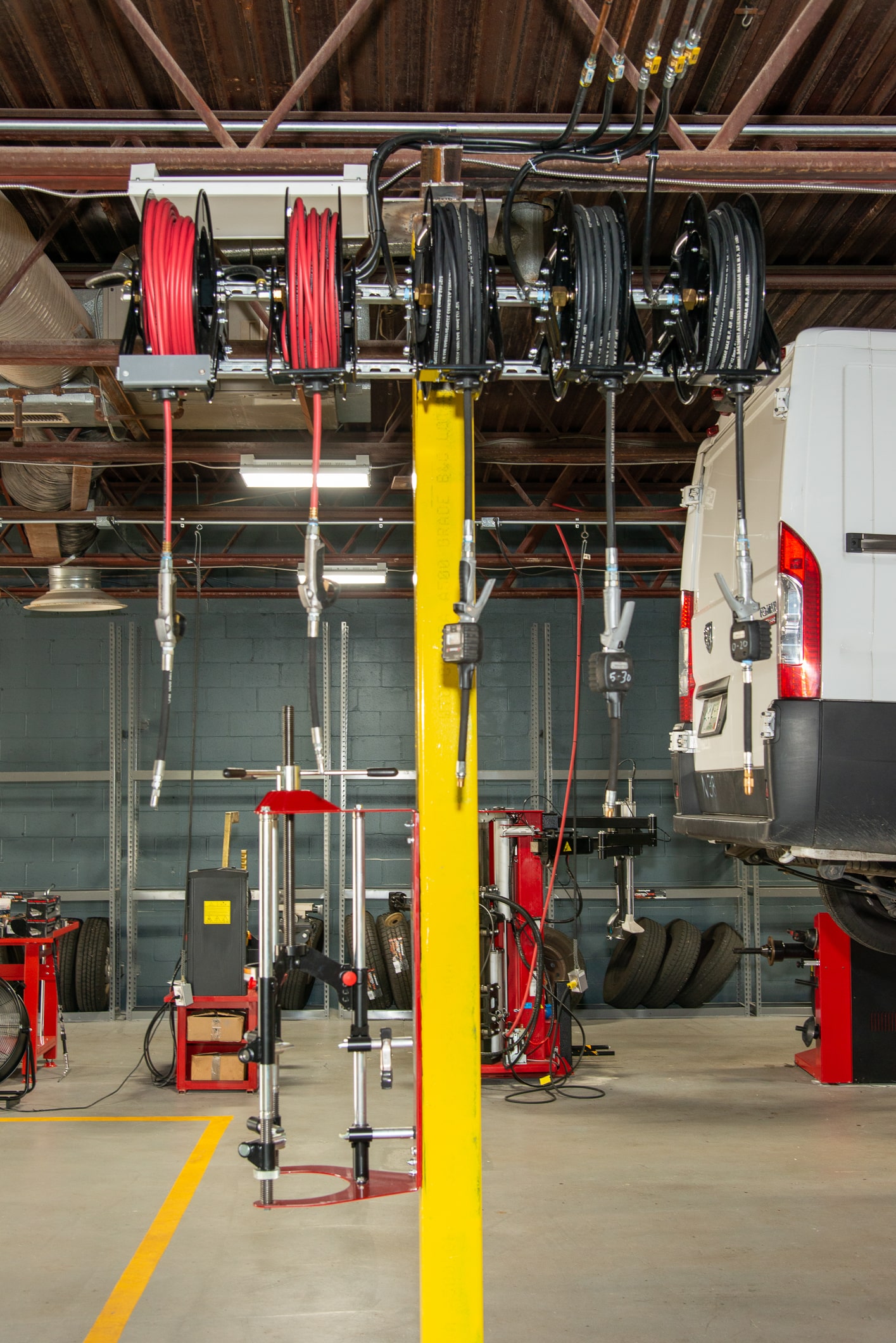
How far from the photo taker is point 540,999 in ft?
26.8

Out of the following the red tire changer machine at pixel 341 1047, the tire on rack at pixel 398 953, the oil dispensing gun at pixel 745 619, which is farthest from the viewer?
the tire on rack at pixel 398 953

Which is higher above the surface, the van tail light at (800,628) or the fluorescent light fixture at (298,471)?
Result: the fluorescent light fixture at (298,471)

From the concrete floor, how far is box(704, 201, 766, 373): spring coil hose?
12.2 feet

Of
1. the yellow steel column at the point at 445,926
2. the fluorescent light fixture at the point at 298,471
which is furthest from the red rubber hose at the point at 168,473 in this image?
the fluorescent light fixture at the point at 298,471

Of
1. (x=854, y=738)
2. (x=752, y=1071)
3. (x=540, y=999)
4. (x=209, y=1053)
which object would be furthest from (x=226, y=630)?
(x=854, y=738)

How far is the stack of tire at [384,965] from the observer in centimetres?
1046

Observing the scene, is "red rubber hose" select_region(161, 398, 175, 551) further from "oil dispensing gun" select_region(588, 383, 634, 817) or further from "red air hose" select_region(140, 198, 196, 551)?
"oil dispensing gun" select_region(588, 383, 634, 817)

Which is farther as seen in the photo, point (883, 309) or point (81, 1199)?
point (883, 309)

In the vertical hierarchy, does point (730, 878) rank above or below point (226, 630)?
below

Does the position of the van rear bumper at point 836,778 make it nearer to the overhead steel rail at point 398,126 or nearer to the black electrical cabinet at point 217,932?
the overhead steel rail at point 398,126

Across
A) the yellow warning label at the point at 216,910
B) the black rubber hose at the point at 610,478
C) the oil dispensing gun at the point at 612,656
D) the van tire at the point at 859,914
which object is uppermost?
the black rubber hose at the point at 610,478

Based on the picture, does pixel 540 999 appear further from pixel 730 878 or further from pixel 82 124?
pixel 82 124

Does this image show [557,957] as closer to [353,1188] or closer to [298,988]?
[298,988]

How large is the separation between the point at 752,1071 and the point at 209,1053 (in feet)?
14.5
